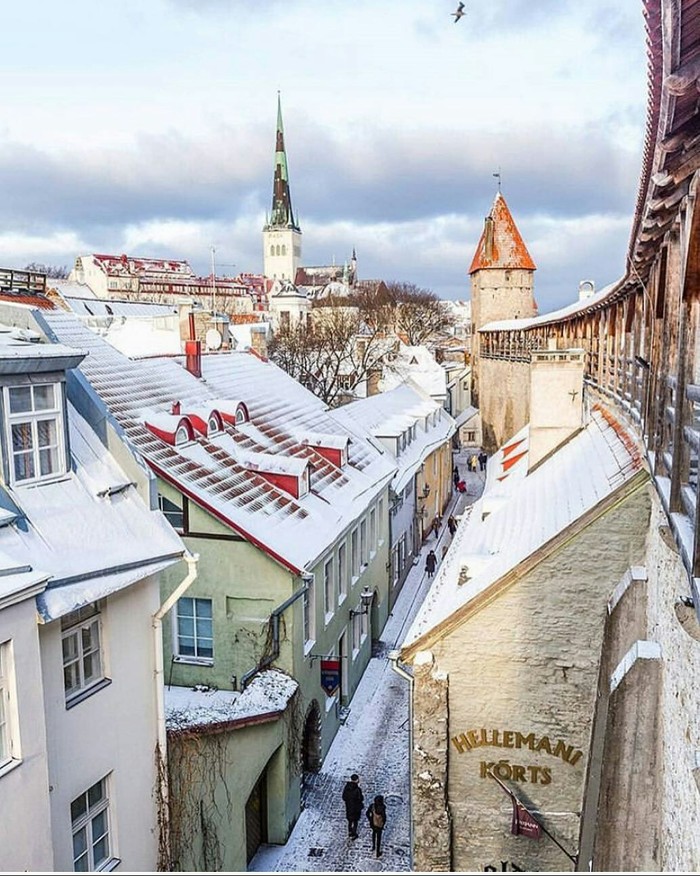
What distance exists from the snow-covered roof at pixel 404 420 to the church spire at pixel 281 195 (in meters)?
102

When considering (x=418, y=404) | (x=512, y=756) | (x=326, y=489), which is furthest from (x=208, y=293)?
(x=512, y=756)

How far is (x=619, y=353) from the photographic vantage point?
554 inches

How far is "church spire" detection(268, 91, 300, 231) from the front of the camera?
130125 mm

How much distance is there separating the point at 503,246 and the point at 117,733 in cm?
5363

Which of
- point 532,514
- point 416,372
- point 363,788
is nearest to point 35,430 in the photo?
point 532,514

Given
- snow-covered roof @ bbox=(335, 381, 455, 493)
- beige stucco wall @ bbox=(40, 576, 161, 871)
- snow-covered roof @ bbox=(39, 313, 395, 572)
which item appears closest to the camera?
beige stucco wall @ bbox=(40, 576, 161, 871)

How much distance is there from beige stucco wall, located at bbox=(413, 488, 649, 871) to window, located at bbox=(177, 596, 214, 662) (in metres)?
4.54

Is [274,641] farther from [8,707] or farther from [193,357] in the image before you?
[193,357]

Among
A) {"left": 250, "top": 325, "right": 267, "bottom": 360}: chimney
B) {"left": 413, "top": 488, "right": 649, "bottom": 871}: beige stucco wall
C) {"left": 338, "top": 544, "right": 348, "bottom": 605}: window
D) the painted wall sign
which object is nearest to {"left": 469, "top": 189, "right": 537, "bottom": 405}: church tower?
{"left": 250, "top": 325, "right": 267, "bottom": 360}: chimney

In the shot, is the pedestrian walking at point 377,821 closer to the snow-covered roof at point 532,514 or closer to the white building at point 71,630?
the snow-covered roof at point 532,514

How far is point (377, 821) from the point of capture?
44.5 ft

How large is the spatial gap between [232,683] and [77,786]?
6.11 meters

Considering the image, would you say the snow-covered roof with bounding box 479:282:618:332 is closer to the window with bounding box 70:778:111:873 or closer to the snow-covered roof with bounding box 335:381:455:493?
the snow-covered roof with bounding box 335:381:455:493

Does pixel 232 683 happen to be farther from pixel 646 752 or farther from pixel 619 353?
pixel 619 353
